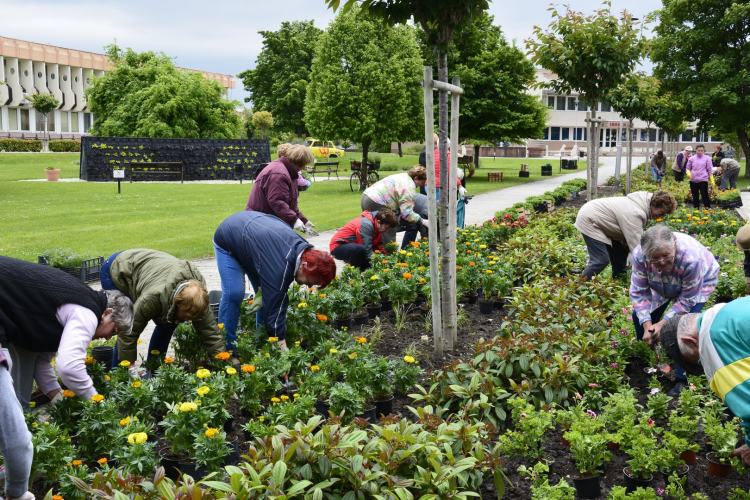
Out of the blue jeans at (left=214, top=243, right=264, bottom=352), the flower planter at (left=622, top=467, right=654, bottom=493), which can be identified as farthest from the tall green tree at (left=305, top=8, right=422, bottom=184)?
the flower planter at (left=622, top=467, right=654, bottom=493)

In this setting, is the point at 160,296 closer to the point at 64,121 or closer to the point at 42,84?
the point at 42,84

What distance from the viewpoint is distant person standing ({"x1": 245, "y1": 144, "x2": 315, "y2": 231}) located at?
5.95m

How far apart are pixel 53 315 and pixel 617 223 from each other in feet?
16.3

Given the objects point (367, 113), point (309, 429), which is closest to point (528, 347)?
point (309, 429)

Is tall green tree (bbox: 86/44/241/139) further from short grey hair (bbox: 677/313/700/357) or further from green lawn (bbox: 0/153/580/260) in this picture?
A: short grey hair (bbox: 677/313/700/357)

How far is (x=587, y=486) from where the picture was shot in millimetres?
3037

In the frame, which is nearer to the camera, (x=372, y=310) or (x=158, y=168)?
(x=372, y=310)

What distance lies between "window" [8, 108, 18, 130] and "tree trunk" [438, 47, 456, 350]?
6019cm

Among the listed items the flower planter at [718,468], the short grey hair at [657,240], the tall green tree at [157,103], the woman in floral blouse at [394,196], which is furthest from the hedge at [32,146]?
the flower planter at [718,468]

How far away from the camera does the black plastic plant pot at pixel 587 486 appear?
9.96 ft

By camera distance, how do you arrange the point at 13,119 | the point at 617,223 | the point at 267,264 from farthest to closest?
the point at 13,119, the point at 617,223, the point at 267,264

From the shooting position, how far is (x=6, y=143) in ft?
138

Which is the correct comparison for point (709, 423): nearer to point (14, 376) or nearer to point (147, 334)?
point (14, 376)

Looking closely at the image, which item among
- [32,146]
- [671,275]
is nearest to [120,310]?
[671,275]
